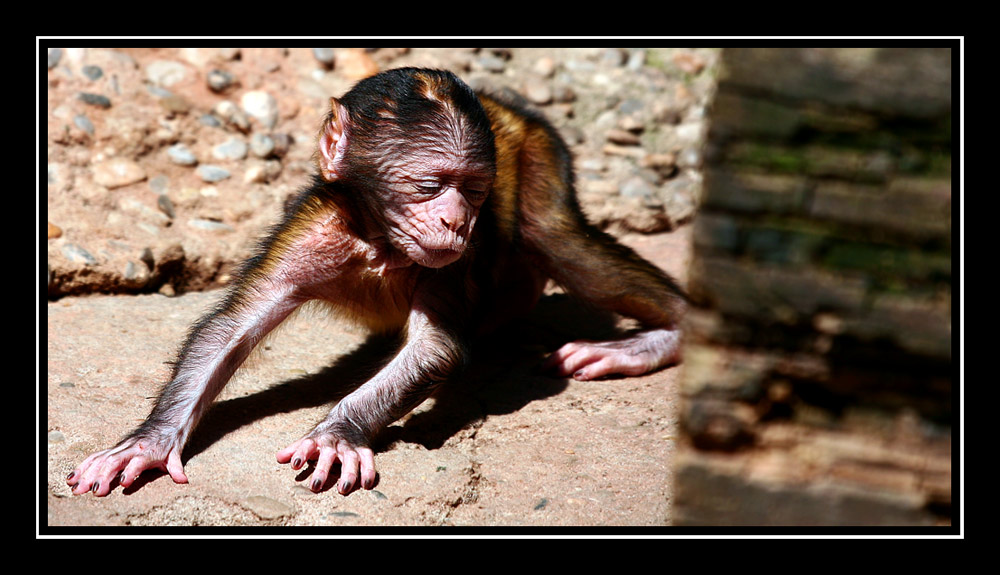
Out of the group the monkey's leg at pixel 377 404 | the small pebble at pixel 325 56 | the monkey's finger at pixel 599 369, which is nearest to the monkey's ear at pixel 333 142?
the monkey's leg at pixel 377 404

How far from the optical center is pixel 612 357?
5055mm

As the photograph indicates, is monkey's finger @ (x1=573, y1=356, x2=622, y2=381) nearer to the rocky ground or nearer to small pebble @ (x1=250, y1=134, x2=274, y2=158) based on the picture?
the rocky ground

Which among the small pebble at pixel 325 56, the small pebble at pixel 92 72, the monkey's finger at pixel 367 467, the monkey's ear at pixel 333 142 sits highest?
the small pebble at pixel 325 56

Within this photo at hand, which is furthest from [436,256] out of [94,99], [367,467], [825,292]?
[94,99]

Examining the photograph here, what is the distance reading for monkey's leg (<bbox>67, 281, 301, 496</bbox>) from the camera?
3.65 meters

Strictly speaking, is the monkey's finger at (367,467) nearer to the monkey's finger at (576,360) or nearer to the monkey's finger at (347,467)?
the monkey's finger at (347,467)

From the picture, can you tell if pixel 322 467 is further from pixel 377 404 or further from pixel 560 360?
pixel 560 360

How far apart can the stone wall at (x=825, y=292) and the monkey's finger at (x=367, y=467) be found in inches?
72.5

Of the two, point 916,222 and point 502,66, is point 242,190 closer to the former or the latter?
point 502,66

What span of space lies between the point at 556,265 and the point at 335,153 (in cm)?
147

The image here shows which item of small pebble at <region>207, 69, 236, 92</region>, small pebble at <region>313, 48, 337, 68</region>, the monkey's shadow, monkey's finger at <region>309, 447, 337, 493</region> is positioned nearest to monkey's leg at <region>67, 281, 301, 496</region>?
the monkey's shadow

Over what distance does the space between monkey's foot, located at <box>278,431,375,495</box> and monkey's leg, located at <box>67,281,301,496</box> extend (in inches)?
18.1

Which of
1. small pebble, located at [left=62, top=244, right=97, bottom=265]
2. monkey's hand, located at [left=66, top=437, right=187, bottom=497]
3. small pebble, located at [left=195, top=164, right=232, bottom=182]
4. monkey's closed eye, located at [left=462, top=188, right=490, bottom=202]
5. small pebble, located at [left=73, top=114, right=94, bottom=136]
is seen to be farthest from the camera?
small pebble, located at [left=195, top=164, right=232, bottom=182]

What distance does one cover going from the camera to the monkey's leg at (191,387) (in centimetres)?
365
